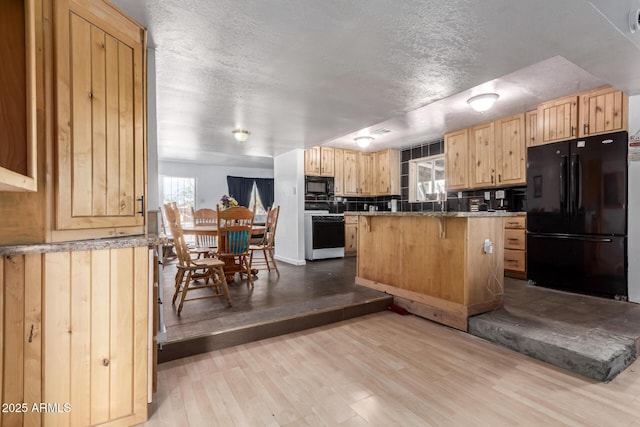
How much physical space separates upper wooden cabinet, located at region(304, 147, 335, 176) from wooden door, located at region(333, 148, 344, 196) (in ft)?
0.26

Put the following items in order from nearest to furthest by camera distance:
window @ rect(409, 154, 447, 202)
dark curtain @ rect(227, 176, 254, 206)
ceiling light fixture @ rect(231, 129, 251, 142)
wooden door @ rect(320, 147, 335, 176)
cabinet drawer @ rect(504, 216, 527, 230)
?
1. cabinet drawer @ rect(504, 216, 527, 230)
2. ceiling light fixture @ rect(231, 129, 251, 142)
3. window @ rect(409, 154, 447, 202)
4. wooden door @ rect(320, 147, 335, 176)
5. dark curtain @ rect(227, 176, 254, 206)

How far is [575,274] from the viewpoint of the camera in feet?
11.0

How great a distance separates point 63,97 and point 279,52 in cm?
138

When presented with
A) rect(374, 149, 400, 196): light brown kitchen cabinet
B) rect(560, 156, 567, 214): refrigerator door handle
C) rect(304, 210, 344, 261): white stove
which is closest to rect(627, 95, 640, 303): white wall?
rect(560, 156, 567, 214): refrigerator door handle

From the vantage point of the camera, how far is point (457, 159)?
4.96 m

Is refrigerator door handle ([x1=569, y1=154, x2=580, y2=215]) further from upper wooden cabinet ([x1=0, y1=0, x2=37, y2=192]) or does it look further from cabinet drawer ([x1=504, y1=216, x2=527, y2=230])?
upper wooden cabinet ([x1=0, y1=0, x2=37, y2=192])

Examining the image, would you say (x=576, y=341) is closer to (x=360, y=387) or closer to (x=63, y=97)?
(x=360, y=387)

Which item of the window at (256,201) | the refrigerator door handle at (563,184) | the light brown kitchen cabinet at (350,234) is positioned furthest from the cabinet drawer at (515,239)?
the window at (256,201)

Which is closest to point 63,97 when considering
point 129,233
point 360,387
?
point 129,233

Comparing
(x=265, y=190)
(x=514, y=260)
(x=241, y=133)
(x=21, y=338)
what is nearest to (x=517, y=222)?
(x=514, y=260)

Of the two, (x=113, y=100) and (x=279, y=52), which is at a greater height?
(x=279, y=52)

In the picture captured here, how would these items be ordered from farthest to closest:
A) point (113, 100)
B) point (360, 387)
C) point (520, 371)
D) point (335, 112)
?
point (335, 112)
point (520, 371)
point (360, 387)
point (113, 100)

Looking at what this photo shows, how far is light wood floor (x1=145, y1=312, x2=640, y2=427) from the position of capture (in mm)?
1533

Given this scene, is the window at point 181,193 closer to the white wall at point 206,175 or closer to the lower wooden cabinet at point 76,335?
the white wall at point 206,175
